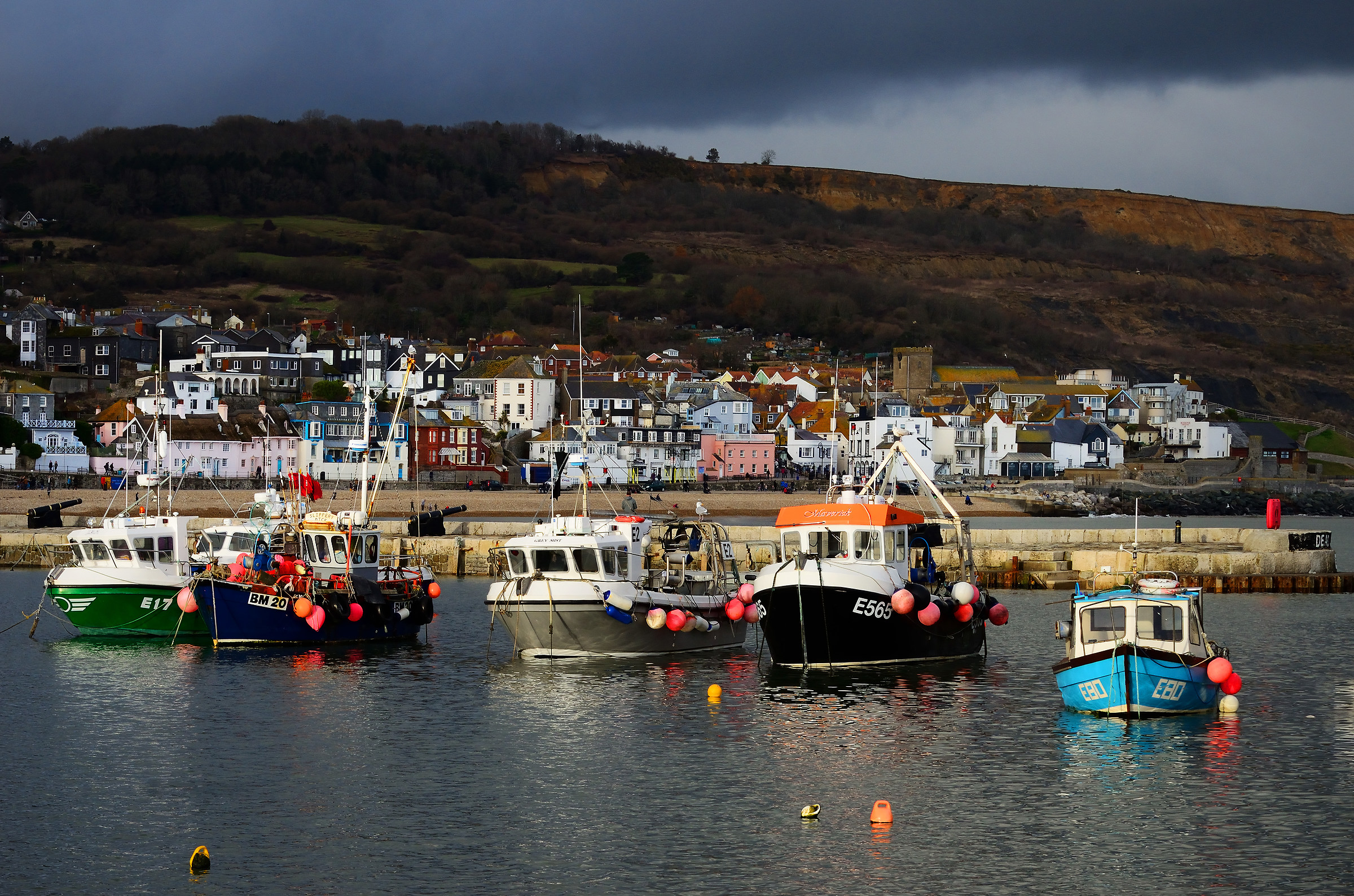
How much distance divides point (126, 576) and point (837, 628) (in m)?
18.5

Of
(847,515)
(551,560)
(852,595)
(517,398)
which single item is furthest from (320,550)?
(517,398)

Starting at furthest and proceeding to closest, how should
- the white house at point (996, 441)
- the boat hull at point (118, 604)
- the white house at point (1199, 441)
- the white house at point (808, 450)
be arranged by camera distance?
the white house at point (1199, 441)
the white house at point (996, 441)
the white house at point (808, 450)
the boat hull at point (118, 604)

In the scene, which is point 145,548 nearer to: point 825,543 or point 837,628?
point 825,543

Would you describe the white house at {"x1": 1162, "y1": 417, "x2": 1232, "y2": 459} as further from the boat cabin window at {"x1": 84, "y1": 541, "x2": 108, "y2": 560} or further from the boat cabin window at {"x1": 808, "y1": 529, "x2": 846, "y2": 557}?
the boat cabin window at {"x1": 84, "y1": 541, "x2": 108, "y2": 560}

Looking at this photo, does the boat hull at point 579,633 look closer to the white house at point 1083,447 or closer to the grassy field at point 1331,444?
the white house at point 1083,447

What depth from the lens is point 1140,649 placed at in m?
28.0

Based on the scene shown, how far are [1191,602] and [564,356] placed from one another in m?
136

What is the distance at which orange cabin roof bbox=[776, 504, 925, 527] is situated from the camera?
3450cm

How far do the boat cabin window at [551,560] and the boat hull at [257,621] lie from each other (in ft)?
21.1

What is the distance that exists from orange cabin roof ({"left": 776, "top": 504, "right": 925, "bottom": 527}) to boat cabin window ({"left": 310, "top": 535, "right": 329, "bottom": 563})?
11923mm

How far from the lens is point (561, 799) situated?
23.9m

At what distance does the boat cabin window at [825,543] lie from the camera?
34.8 meters

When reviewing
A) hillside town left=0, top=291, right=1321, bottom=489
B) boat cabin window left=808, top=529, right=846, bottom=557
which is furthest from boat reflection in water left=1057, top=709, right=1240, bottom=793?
hillside town left=0, top=291, right=1321, bottom=489

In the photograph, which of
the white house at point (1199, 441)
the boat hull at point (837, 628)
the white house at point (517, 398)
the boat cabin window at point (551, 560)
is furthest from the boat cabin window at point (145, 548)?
the white house at point (1199, 441)
